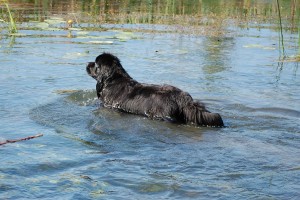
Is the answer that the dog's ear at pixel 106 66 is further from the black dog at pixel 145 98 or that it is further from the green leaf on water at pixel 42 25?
the green leaf on water at pixel 42 25

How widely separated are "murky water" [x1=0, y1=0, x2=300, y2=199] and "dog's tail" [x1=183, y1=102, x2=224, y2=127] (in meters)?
0.18

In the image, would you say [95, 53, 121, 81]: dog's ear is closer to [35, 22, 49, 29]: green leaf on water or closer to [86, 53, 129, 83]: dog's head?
[86, 53, 129, 83]: dog's head

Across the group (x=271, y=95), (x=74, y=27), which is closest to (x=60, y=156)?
(x=271, y=95)

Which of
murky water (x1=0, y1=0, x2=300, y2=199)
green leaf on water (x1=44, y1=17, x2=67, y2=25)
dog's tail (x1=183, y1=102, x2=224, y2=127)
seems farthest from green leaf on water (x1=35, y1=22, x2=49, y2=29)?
dog's tail (x1=183, y1=102, x2=224, y2=127)

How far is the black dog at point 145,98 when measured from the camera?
724cm

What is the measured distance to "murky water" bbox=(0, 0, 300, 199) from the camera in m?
4.86

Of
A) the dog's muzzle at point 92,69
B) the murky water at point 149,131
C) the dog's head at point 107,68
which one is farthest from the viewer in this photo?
the dog's muzzle at point 92,69

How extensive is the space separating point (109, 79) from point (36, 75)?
2.32 metres

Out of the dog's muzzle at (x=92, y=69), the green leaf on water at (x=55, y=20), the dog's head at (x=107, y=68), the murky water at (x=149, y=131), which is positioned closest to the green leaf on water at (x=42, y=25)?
the green leaf on water at (x=55, y=20)

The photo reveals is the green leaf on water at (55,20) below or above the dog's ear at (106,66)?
above

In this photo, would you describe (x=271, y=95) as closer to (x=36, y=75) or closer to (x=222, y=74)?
(x=222, y=74)

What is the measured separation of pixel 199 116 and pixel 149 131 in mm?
768

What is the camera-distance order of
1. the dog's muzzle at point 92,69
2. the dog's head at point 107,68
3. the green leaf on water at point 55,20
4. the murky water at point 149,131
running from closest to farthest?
the murky water at point 149,131
the dog's head at point 107,68
the dog's muzzle at point 92,69
the green leaf on water at point 55,20

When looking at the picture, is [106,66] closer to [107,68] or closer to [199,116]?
[107,68]
